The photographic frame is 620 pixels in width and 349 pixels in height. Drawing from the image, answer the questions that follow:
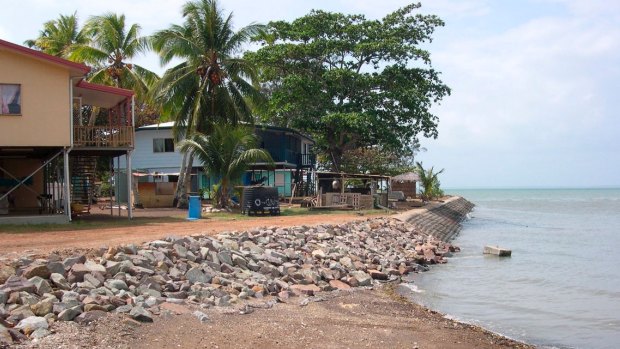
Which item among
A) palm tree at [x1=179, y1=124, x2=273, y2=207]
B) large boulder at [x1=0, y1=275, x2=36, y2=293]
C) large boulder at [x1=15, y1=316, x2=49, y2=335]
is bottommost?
large boulder at [x1=15, y1=316, x2=49, y2=335]

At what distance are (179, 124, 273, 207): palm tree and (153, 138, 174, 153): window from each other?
13.8m

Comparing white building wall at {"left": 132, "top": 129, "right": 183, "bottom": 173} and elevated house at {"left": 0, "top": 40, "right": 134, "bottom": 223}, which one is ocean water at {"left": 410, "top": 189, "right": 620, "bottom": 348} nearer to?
elevated house at {"left": 0, "top": 40, "right": 134, "bottom": 223}

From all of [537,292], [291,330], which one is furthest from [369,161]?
[291,330]

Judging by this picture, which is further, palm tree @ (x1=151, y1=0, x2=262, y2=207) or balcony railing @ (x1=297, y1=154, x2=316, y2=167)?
balcony railing @ (x1=297, y1=154, x2=316, y2=167)

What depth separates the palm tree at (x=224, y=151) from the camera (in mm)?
27609

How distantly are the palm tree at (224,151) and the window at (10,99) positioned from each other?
7994 mm

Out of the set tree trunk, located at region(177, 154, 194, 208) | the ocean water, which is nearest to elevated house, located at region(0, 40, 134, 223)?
tree trunk, located at region(177, 154, 194, 208)

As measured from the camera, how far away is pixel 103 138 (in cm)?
2381

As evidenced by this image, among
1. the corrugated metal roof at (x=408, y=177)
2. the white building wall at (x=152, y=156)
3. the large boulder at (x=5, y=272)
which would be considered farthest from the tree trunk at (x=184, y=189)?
the large boulder at (x=5, y=272)

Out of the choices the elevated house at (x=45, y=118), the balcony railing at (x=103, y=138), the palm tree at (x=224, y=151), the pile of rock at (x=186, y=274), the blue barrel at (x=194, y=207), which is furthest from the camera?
the palm tree at (x=224, y=151)

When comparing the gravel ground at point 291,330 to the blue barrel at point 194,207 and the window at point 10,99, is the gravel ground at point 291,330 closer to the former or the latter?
the blue barrel at point 194,207

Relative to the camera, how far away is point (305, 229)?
19.3 m

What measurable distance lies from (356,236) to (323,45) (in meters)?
18.0

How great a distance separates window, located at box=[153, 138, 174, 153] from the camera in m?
41.6
